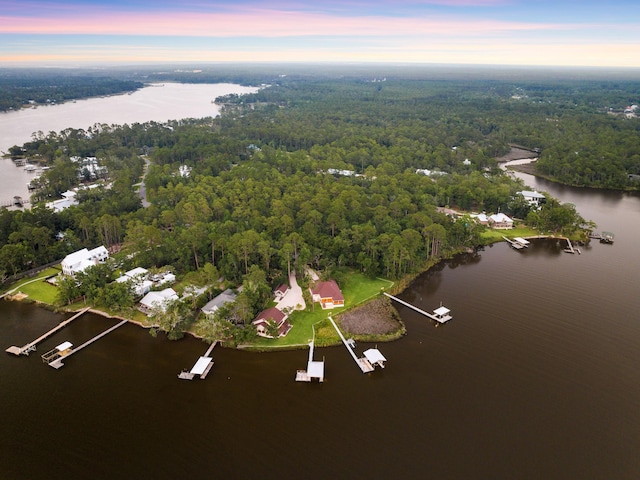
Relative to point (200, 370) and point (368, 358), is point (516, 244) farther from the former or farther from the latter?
point (200, 370)

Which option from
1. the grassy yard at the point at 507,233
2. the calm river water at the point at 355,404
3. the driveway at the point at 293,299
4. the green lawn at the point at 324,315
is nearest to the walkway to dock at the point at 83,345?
the calm river water at the point at 355,404

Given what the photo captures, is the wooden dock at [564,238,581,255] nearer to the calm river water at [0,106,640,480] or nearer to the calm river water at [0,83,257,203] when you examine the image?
the calm river water at [0,106,640,480]

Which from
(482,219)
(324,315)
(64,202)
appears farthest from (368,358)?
(64,202)

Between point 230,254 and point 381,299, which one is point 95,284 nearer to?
point 230,254

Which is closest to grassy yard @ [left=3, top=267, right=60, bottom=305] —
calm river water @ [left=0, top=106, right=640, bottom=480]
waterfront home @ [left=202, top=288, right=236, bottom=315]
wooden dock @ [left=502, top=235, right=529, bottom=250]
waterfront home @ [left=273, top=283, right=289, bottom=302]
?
calm river water @ [left=0, top=106, right=640, bottom=480]

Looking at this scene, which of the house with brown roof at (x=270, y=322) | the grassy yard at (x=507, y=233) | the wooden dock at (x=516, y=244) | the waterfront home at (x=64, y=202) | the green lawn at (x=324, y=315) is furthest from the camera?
the waterfront home at (x=64, y=202)

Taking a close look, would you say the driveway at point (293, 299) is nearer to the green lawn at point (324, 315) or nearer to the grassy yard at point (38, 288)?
the green lawn at point (324, 315)

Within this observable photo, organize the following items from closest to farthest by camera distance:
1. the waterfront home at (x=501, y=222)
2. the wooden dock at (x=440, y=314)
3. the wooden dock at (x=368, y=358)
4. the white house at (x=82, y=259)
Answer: the wooden dock at (x=368, y=358) → the wooden dock at (x=440, y=314) → the white house at (x=82, y=259) → the waterfront home at (x=501, y=222)
